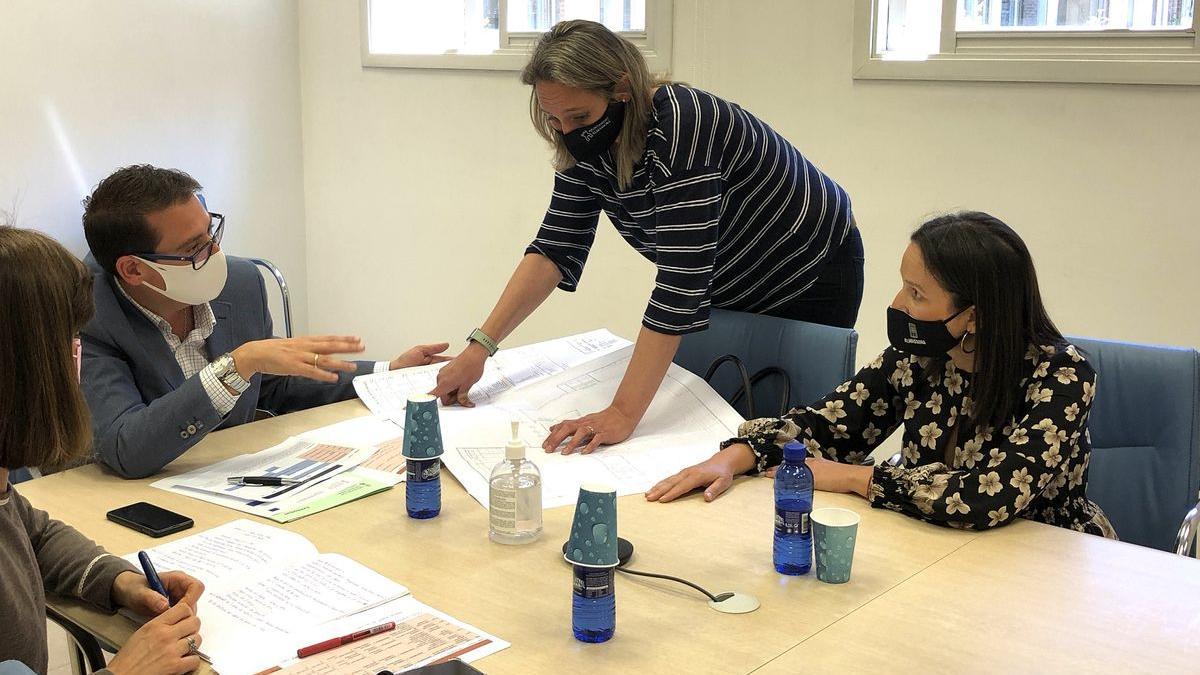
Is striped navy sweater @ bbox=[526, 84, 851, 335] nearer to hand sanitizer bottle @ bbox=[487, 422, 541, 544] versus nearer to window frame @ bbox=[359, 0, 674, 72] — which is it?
hand sanitizer bottle @ bbox=[487, 422, 541, 544]

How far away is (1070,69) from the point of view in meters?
3.09

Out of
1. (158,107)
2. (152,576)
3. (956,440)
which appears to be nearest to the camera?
(152,576)

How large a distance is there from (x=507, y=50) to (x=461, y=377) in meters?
2.29

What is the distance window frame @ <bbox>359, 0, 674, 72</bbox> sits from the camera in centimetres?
386

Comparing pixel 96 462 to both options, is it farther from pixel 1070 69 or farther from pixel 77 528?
pixel 1070 69

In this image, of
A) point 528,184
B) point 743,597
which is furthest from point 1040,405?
point 528,184

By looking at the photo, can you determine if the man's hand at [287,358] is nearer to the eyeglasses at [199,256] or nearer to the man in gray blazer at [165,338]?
the man in gray blazer at [165,338]

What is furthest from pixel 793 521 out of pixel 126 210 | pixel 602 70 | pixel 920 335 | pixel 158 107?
pixel 158 107

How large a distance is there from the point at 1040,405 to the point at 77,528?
1.54 m

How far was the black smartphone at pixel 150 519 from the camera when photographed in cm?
178

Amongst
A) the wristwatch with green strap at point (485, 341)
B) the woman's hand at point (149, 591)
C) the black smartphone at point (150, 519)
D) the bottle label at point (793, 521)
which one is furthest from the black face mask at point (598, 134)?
the woman's hand at point (149, 591)

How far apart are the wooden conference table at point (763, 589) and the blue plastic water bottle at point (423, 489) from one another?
3cm

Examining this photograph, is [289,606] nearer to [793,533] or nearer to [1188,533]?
[793,533]

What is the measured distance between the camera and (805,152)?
3.65 metres
